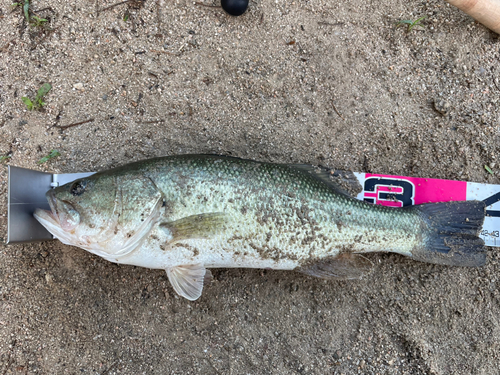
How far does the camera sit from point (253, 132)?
3.00 m

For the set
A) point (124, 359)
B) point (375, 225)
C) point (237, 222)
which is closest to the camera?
point (237, 222)

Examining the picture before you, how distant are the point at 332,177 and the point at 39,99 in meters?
2.69

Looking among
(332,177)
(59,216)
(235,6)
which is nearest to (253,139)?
(332,177)

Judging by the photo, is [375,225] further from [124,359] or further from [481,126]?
[124,359]

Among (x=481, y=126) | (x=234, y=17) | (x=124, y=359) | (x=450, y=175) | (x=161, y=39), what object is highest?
(x=234, y=17)

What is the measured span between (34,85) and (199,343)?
8.88 feet

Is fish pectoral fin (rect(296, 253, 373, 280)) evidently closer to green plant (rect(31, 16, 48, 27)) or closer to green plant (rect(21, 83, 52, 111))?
green plant (rect(21, 83, 52, 111))

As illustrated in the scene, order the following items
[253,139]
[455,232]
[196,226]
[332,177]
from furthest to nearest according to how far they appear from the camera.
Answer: [253,139], [332,177], [455,232], [196,226]

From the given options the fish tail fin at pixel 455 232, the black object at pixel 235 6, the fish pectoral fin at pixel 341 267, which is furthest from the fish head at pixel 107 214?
the fish tail fin at pixel 455 232

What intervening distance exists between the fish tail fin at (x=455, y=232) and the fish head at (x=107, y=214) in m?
2.11

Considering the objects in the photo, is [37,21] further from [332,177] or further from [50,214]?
[332,177]

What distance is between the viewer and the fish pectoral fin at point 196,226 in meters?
2.32

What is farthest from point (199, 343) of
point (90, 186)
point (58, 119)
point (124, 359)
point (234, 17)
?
point (234, 17)

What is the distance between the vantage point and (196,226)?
91.3 inches
